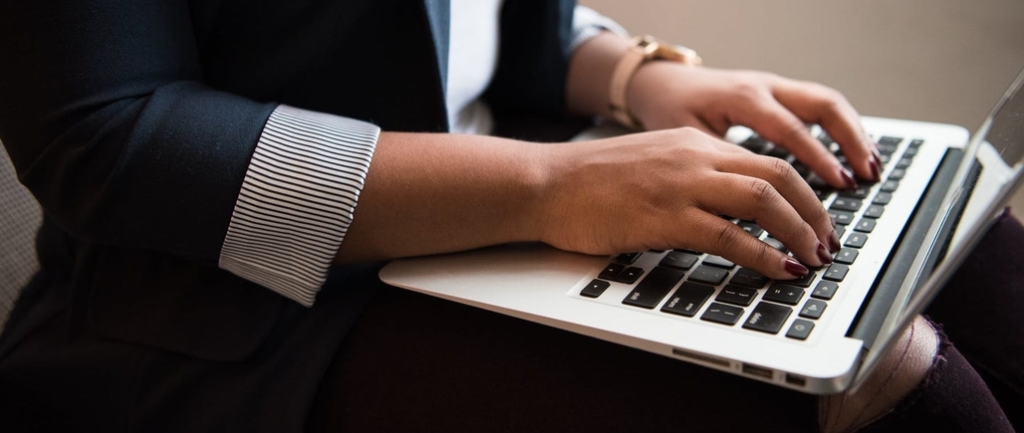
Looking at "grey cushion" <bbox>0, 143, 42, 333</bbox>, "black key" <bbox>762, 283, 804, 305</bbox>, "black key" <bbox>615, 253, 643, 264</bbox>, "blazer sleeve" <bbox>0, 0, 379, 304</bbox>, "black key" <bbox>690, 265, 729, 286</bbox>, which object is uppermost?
"blazer sleeve" <bbox>0, 0, 379, 304</bbox>

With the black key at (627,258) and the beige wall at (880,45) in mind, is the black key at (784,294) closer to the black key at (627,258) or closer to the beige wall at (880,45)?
the black key at (627,258)

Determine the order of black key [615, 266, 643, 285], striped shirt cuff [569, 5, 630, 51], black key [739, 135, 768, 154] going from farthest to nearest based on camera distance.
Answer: striped shirt cuff [569, 5, 630, 51] < black key [739, 135, 768, 154] < black key [615, 266, 643, 285]

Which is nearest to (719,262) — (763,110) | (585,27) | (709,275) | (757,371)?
(709,275)

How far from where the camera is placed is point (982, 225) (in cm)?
37

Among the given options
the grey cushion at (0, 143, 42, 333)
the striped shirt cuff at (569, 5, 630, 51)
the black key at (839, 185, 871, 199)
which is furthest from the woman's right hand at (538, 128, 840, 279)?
the grey cushion at (0, 143, 42, 333)

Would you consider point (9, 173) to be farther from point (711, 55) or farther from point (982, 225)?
point (711, 55)

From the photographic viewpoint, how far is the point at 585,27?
939 millimetres

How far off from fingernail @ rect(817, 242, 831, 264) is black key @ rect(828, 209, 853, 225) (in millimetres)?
87

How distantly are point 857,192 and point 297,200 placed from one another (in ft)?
1.44

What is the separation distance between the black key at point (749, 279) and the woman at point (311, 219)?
1 cm

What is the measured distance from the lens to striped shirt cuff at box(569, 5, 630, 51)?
0.92 m

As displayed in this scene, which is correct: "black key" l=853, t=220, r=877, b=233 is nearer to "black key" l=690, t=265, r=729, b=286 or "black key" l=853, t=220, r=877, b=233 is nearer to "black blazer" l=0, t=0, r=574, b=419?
"black key" l=690, t=265, r=729, b=286

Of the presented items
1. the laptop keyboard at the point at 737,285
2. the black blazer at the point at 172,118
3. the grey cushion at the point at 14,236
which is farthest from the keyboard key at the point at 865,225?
the grey cushion at the point at 14,236

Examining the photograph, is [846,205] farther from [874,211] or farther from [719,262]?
[719,262]
